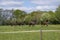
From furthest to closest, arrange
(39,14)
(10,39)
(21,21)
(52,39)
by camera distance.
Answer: (39,14) → (21,21) → (52,39) → (10,39)

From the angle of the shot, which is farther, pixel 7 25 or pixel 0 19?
pixel 7 25

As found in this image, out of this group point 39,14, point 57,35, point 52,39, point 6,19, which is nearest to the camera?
point 52,39

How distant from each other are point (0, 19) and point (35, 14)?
722 cm

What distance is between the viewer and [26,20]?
19094 millimetres

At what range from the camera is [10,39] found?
366 inches

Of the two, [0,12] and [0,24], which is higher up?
[0,12]

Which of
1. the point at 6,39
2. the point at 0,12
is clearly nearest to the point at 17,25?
the point at 0,12

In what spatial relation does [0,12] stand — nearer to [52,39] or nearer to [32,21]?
[32,21]

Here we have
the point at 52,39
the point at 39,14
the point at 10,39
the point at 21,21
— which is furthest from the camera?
the point at 39,14

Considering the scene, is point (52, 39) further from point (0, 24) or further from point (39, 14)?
point (39, 14)

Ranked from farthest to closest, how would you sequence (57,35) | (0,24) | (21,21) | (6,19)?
(21,21), (0,24), (6,19), (57,35)

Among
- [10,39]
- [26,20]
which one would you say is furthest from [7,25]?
[10,39]

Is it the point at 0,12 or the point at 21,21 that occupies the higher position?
the point at 0,12

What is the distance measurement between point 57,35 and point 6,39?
11.0ft
